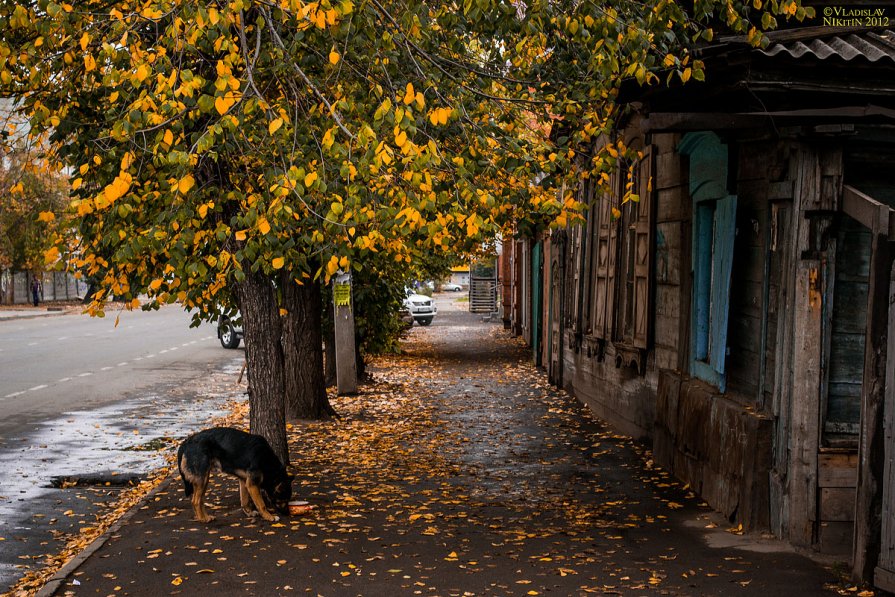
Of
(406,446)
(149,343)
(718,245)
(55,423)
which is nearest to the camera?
(718,245)

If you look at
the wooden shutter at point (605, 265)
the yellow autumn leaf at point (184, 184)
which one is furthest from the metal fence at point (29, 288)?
the yellow autumn leaf at point (184, 184)

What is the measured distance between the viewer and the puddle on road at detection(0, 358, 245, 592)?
8.73m

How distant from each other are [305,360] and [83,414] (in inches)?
146

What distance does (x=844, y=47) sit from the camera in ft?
24.5

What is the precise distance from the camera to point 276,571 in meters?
7.20

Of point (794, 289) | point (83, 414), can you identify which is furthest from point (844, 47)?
point (83, 414)

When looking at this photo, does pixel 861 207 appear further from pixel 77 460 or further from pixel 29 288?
pixel 29 288

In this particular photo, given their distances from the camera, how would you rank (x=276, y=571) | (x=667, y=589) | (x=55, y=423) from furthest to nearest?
(x=55, y=423) < (x=276, y=571) < (x=667, y=589)

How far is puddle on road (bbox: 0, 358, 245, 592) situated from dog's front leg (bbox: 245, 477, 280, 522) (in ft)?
5.29

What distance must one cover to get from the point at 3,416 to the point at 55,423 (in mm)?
1035

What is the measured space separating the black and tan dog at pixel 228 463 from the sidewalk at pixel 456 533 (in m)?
0.26

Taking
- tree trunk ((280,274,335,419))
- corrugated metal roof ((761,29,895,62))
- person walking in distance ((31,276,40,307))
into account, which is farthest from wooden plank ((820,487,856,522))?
person walking in distance ((31,276,40,307))

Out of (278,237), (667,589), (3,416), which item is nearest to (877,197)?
(667,589)

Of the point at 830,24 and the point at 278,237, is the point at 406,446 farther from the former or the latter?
the point at 830,24
